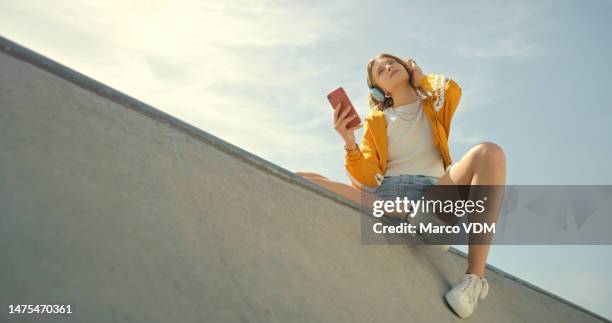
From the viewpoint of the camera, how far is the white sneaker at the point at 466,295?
2.45m

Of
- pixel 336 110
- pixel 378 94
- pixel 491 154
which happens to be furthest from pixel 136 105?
pixel 378 94

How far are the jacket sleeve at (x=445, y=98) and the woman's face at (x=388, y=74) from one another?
0.88 ft

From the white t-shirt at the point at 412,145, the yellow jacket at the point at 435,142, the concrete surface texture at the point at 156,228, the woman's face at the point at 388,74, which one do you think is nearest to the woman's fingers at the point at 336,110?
the yellow jacket at the point at 435,142

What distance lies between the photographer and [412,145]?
3.27m

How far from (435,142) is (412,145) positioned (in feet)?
0.42

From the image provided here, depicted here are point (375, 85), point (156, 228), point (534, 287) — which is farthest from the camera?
point (375, 85)

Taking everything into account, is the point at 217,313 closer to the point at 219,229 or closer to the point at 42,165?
the point at 219,229

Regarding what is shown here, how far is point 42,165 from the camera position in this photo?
63.8 inches

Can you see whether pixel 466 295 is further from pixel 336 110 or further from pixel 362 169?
pixel 336 110

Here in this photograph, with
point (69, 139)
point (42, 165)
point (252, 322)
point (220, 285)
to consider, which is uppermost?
point (69, 139)

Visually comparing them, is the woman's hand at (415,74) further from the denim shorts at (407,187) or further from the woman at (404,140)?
the denim shorts at (407,187)

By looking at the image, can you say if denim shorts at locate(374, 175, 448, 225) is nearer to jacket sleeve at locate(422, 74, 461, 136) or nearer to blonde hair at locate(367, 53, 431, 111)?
jacket sleeve at locate(422, 74, 461, 136)

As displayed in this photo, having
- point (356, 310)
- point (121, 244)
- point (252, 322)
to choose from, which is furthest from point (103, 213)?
point (356, 310)

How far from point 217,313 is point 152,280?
19cm
